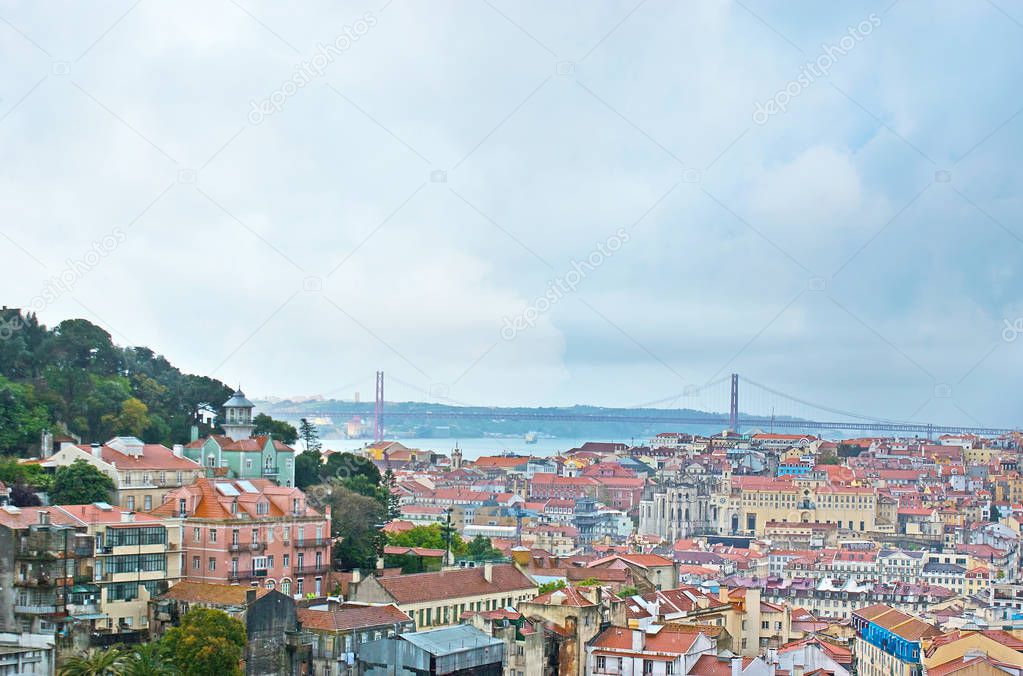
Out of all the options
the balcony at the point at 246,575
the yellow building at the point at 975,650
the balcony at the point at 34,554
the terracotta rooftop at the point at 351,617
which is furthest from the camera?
the yellow building at the point at 975,650

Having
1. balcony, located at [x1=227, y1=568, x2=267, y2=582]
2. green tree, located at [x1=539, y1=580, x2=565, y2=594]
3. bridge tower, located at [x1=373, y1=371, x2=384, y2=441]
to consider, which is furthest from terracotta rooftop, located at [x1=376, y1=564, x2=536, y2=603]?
bridge tower, located at [x1=373, y1=371, x2=384, y2=441]

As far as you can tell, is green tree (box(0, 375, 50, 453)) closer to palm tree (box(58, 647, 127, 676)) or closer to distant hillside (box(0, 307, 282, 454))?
distant hillside (box(0, 307, 282, 454))

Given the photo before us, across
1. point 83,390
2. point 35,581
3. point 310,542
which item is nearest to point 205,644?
point 35,581

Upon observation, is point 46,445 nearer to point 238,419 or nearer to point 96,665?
point 238,419

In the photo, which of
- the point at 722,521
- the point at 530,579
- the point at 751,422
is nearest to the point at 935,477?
the point at 722,521

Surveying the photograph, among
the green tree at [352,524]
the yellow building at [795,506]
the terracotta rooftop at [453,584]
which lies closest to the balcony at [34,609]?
the terracotta rooftop at [453,584]

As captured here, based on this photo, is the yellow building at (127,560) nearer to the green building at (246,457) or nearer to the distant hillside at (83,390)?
the green building at (246,457)

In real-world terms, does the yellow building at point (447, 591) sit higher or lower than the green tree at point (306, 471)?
lower
